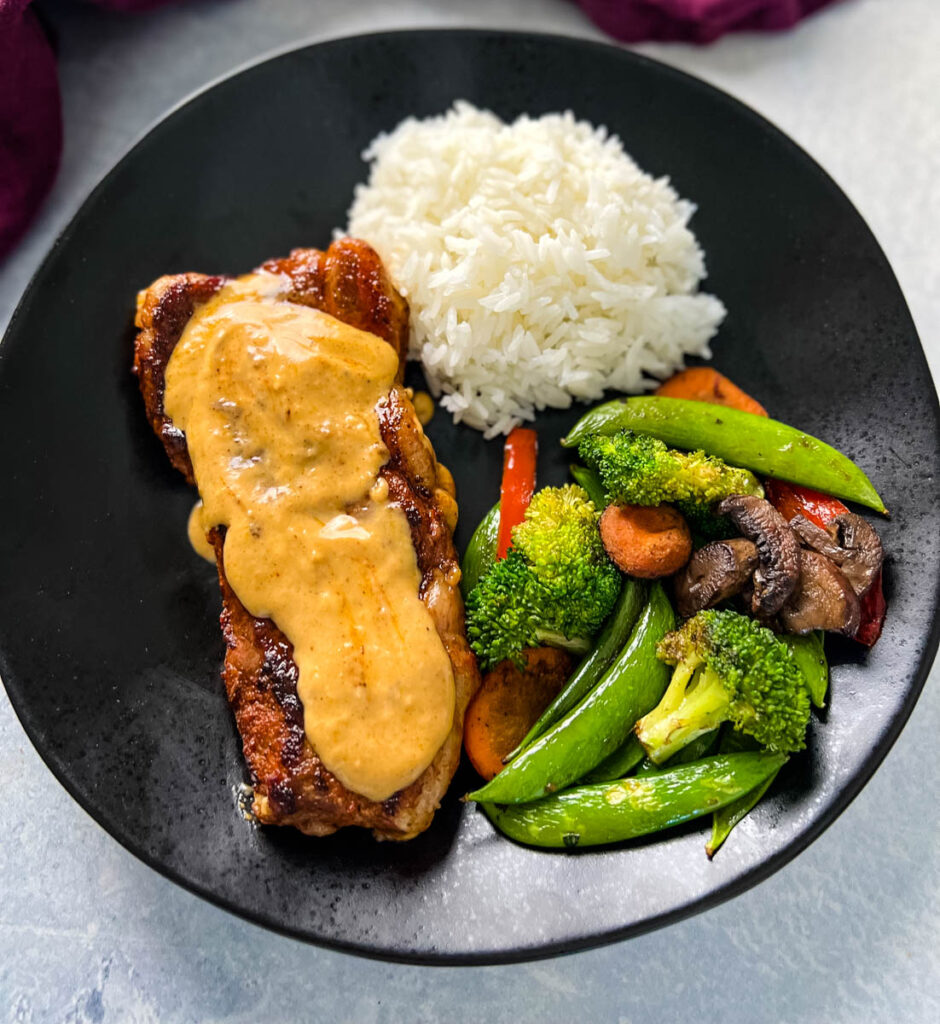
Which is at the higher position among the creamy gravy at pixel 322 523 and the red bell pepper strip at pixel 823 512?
the red bell pepper strip at pixel 823 512

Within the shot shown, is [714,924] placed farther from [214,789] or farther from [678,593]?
[214,789]

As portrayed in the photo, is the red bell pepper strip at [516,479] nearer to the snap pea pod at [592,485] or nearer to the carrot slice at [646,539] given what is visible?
the snap pea pod at [592,485]

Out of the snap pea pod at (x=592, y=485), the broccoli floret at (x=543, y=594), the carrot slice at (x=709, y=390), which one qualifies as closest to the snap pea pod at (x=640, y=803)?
the broccoli floret at (x=543, y=594)

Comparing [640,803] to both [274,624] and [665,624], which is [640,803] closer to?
[665,624]

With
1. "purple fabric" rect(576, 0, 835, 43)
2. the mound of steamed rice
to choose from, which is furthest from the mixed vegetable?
"purple fabric" rect(576, 0, 835, 43)

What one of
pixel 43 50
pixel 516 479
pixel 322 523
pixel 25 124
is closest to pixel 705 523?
pixel 516 479

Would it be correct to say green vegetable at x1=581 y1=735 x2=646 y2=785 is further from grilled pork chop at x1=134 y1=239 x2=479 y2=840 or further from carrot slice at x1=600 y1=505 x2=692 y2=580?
carrot slice at x1=600 y1=505 x2=692 y2=580

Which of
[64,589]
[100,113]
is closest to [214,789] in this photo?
[64,589]
